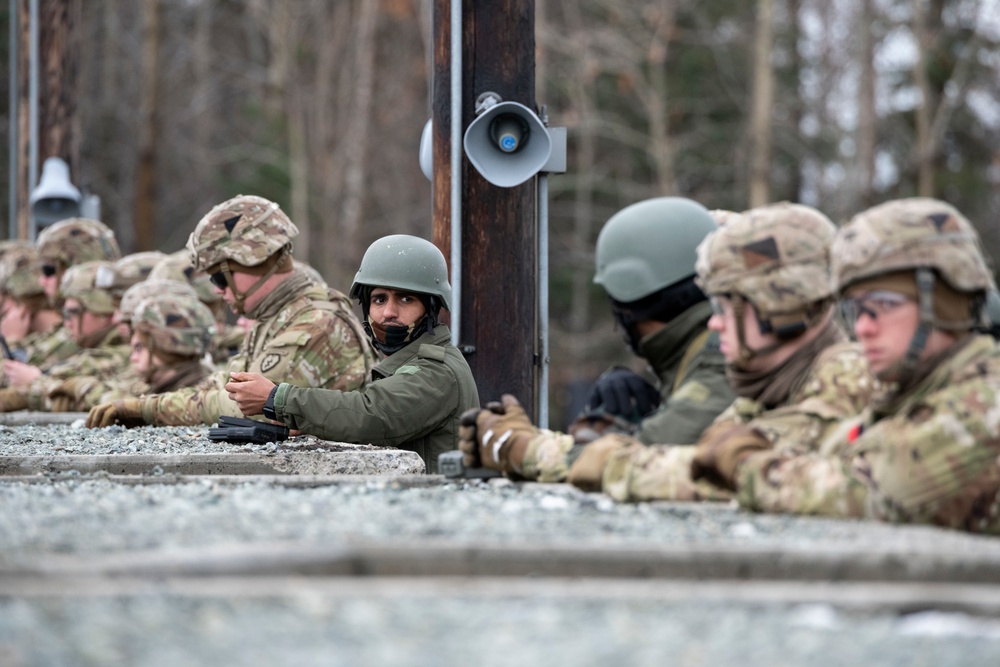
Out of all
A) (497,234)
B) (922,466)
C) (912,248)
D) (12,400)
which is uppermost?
(912,248)

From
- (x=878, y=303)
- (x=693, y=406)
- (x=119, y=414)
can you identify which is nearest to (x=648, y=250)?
(x=693, y=406)

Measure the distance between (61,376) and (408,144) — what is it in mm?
27749

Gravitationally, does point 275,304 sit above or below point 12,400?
above

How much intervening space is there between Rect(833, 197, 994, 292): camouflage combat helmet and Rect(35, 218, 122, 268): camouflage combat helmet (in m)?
11.7

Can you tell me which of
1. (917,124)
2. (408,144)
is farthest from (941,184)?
(408,144)

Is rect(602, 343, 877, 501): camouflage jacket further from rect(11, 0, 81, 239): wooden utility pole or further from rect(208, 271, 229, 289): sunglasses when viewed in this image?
rect(11, 0, 81, 239): wooden utility pole

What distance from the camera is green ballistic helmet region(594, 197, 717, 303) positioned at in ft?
20.8

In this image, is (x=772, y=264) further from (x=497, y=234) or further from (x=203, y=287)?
(x=203, y=287)

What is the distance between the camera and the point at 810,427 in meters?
5.75

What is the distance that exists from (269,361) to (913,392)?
14.9 feet

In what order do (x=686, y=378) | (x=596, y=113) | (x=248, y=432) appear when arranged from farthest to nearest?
1. (x=596, y=113)
2. (x=248, y=432)
3. (x=686, y=378)

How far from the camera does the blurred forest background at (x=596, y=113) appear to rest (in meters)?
33.1

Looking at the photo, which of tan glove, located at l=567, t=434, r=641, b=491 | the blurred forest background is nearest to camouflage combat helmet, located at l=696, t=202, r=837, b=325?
tan glove, located at l=567, t=434, r=641, b=491

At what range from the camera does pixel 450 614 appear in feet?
12.9
